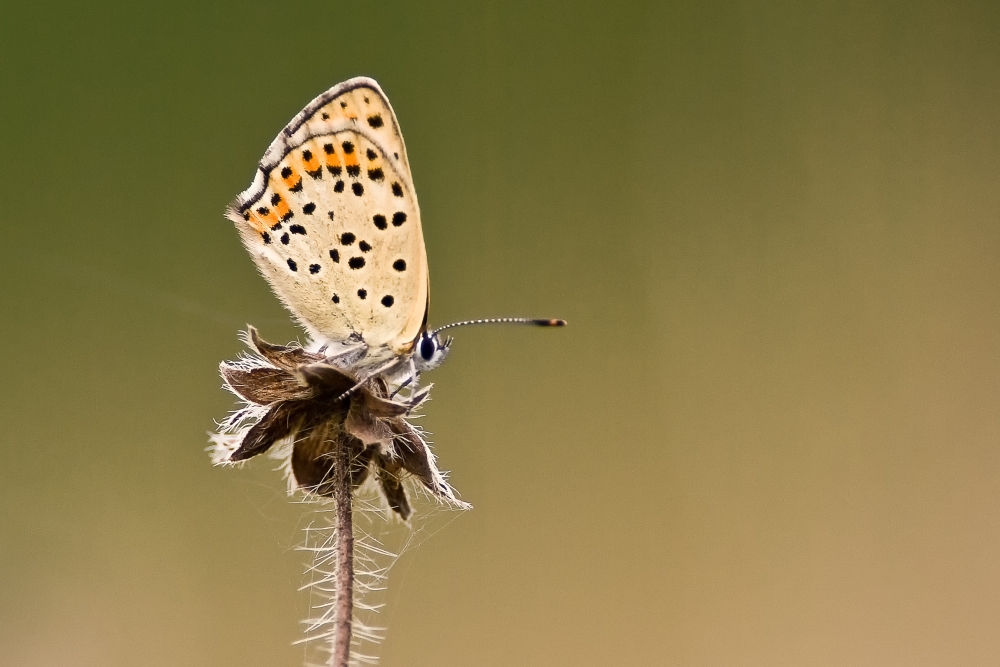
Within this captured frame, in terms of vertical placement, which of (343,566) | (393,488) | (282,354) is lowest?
(343,566)

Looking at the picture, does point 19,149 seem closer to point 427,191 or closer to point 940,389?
point 427,191

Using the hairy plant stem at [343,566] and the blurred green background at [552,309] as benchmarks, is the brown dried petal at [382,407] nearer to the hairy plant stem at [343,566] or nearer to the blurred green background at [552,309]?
the hairy plant stem at [343,566]

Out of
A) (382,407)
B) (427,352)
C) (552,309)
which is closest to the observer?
(382,407)

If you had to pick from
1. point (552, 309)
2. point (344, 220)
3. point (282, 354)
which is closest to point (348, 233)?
point (344, 220)

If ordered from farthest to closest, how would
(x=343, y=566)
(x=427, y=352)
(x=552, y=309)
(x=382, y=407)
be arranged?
(x=552, y=309), (x=427, y=352), (x=382, y=407), (x=343, y=566)

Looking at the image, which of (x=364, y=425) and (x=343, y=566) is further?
(x=364, y=425)

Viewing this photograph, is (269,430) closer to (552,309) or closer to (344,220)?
(344,220)
